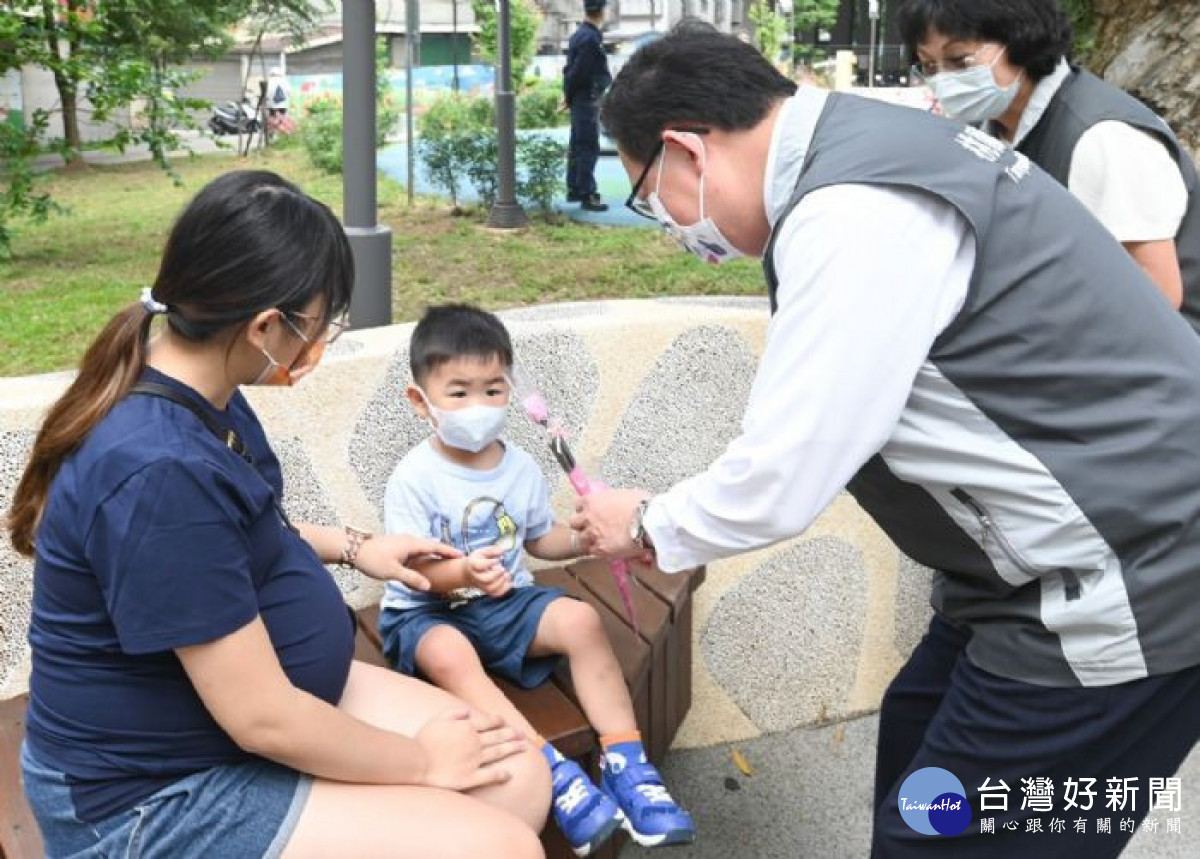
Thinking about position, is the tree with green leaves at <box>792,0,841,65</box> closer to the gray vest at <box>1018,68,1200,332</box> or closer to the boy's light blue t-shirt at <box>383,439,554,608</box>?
the gray vest at <box>1018,68,1200,332</box>

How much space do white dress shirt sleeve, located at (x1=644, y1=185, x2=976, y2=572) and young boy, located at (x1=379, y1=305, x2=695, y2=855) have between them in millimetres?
932

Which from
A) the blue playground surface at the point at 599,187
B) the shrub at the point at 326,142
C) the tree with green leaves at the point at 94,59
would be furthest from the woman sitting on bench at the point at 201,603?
the shrub at the point at 326,142

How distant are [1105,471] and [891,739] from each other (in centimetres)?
85

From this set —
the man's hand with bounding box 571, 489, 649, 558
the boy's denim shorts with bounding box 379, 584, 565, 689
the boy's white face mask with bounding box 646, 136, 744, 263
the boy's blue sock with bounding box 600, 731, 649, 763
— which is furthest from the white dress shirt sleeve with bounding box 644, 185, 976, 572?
the boy's denim shorts with bounding box 379, 584, 565, 689

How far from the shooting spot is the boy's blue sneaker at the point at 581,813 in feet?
7.14

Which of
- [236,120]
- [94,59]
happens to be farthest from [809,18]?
[94,59]

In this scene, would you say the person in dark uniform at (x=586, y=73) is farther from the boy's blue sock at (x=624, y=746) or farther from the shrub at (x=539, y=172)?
the boy's blue sock at (x=624, y=746)

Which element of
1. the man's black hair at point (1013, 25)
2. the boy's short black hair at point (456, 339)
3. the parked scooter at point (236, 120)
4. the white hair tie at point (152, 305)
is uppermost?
the man's black hair at point (1013, 25)

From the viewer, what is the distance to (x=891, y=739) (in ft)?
7.45

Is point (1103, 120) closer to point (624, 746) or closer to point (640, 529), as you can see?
point (640, 529)

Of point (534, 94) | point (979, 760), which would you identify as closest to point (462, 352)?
point (979, 760)

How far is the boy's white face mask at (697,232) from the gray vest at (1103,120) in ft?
3.60

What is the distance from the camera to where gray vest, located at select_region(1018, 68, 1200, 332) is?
8.34 feet

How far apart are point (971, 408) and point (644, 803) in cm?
107
